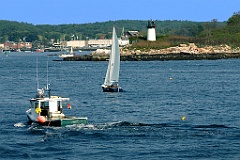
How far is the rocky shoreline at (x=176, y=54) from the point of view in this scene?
185 m

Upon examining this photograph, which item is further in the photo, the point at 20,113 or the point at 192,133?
the point at 20,113

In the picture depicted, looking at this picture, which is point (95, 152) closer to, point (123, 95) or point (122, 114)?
point (122, 114)

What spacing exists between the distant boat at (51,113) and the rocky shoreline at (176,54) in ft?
443

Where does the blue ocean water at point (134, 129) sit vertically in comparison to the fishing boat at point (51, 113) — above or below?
below

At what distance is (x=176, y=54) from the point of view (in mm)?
189375

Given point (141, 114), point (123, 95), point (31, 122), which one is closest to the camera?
point (31, 122)

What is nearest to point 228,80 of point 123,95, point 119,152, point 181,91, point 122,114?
point 181,91

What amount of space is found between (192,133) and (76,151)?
8497 millimetres

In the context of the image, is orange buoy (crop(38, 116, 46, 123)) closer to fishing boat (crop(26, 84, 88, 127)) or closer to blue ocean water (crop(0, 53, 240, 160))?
fishing boat (crop(26, 84, 88, 127))

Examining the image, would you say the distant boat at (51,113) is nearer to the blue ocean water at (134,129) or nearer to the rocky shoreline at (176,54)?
the blue ocean water at (134,129)

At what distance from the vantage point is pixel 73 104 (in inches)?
2544

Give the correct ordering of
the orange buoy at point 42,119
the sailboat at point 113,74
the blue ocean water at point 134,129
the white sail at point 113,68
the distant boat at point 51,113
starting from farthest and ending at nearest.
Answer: the white sail at point 113,68, the sailboat at point 113,74, the orange buoy at point 42,119, the distant boat at point 51,113, the blue ocean water at point 134,129

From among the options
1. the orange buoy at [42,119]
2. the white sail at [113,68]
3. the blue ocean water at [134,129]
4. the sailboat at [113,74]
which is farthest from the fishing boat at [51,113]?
the white sail at [113,68]

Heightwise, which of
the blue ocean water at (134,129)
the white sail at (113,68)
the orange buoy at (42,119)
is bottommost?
the blue ocean water at (134,129)
